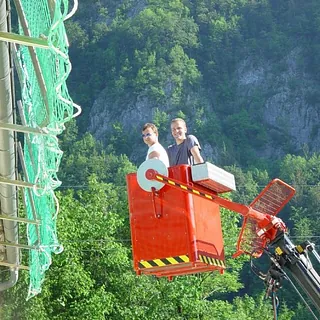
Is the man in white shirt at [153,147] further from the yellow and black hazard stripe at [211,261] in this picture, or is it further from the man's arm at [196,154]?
the yellow and black hazard stripe at [211,261]

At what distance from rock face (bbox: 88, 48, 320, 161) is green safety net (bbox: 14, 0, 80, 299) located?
115902 millimetres

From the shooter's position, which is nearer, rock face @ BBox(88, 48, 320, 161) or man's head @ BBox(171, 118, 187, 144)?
man's head @ BBox(171, 118, 187, 144)

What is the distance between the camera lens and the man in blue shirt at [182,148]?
Answer: 36.8ft

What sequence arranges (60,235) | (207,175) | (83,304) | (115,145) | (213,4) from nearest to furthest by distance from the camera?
(207,175)
(83,304)
(60,235)
(115,145)
(213,4)

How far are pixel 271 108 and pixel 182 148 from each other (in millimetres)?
134345

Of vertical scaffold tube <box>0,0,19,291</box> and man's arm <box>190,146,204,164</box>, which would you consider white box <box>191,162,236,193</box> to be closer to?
man's arm <box>190,146,204,164</box>

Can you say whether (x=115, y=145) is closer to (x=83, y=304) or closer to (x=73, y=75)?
(x=73, y=75)

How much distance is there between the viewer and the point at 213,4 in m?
161

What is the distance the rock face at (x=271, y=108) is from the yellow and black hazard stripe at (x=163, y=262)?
11808 cm

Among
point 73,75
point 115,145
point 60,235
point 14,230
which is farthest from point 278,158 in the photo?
point 14,230

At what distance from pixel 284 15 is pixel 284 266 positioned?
509 ft

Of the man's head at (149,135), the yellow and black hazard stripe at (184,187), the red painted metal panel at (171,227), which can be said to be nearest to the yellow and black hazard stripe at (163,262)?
the red painted metal panel at (171,227)

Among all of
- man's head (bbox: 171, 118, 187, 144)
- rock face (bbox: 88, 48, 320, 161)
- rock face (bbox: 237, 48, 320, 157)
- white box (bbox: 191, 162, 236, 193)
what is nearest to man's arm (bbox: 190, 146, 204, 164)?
man's head (bbox: 171, 118, 187, 144)

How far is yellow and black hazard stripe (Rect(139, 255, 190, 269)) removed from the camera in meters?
10.5
